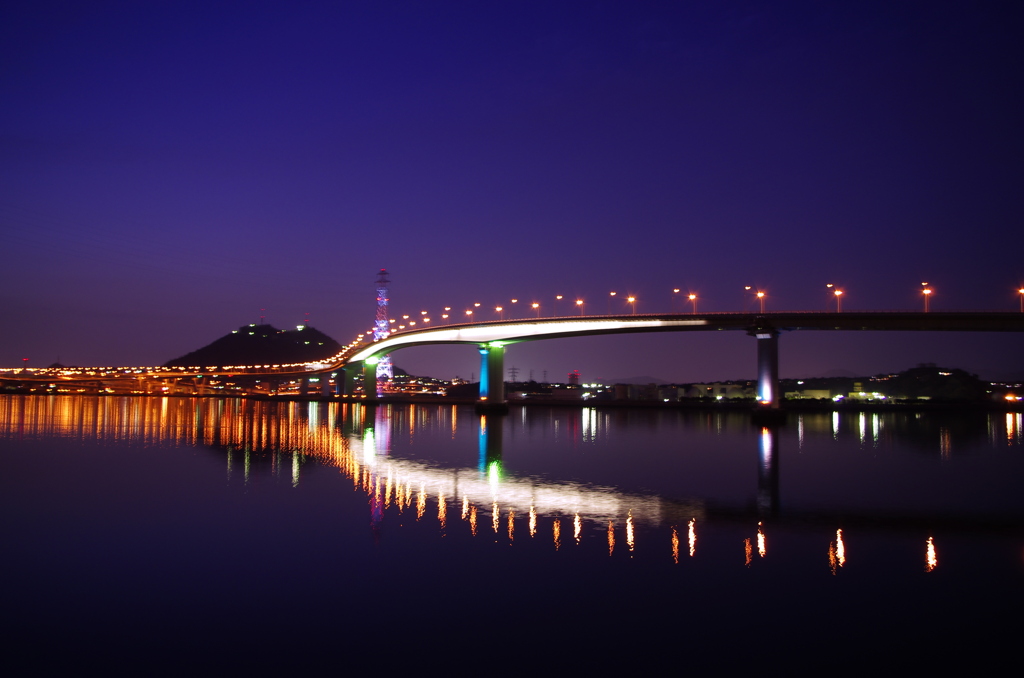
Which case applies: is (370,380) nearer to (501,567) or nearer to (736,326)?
(736,326)

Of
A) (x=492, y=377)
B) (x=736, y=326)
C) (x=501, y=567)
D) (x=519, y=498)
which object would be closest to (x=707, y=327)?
(x=736, y=326)

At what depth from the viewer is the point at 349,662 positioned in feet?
26.7

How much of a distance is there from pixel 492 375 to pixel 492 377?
8.9 inches

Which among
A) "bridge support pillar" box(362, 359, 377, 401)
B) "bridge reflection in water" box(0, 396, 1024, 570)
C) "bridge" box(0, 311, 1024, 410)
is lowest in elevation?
"bridge reflection in water" box(0, 396, 1024, 570)

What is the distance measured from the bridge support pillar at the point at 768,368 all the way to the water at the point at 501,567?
29407 millimetres

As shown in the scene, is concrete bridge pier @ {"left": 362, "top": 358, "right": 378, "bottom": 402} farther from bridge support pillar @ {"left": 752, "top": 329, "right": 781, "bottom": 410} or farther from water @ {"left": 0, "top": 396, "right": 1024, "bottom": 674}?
water @ {"left": 0, "top": 396, "right": 1024, "bottom": 674}

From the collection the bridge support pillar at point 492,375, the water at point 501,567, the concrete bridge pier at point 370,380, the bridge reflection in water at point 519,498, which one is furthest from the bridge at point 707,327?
the water at point 501,567

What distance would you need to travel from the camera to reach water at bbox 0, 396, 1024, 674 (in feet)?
28.2

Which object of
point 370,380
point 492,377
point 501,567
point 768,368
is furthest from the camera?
point 370,380

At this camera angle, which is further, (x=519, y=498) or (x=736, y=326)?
(x=736, y=326)

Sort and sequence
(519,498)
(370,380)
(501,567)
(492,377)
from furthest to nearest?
(370,380) → (492,377) → (519,498) → (501,567)

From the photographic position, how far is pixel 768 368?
2217 inches

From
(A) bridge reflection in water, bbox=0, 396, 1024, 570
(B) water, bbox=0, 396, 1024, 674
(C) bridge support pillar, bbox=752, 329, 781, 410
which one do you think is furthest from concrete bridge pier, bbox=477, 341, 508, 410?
(B) water, bbox=0, 396, 1024, 674

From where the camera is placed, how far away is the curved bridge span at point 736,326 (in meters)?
54.5
